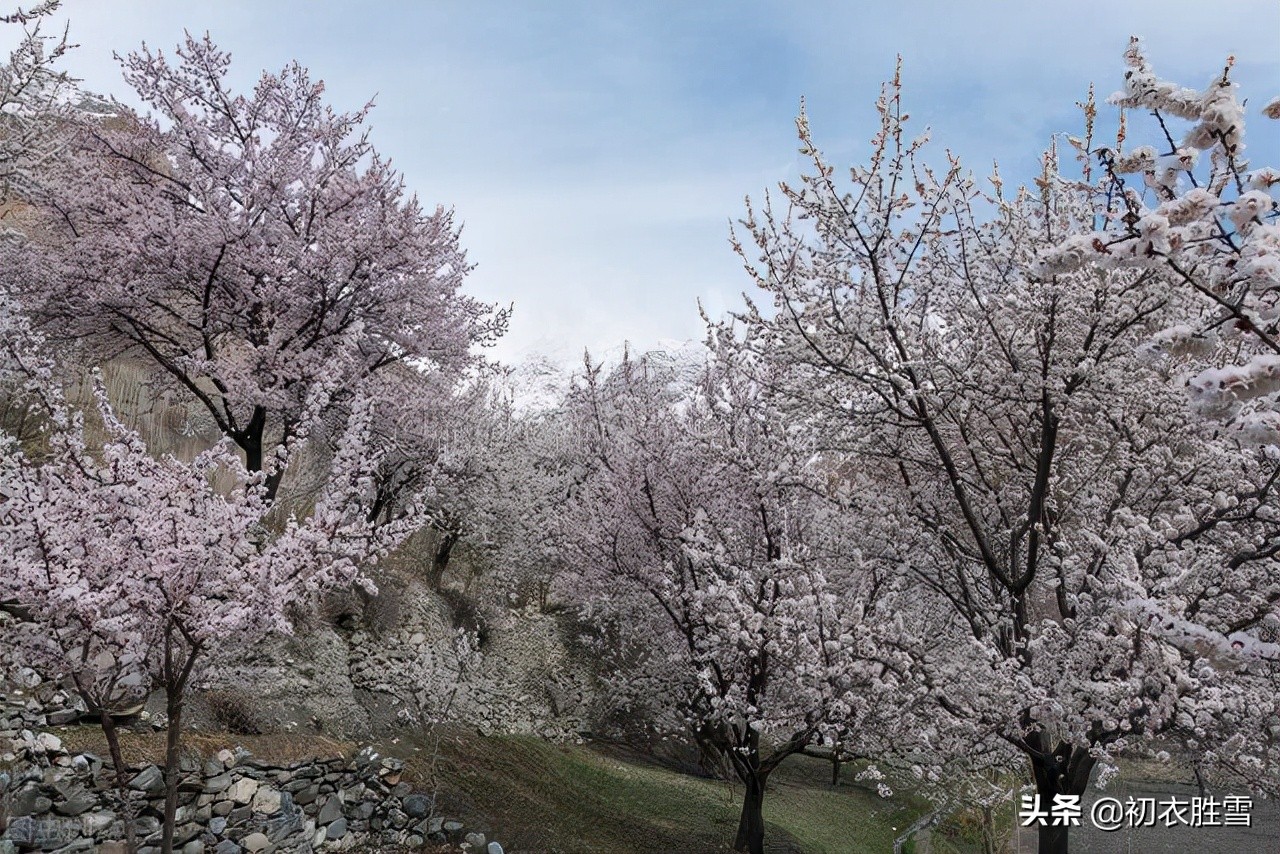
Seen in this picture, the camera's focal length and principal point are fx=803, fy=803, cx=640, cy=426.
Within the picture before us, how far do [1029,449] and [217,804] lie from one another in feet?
26.5

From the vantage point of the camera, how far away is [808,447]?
309 inches

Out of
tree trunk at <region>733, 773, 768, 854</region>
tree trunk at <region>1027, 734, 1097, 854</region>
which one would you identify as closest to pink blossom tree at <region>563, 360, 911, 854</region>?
tree trunk at <region>733, 773, 768, 854</region>

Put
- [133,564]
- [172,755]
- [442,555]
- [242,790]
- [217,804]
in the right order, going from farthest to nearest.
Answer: [442,555], [242,790], [217,804], [172,755], [133,564]

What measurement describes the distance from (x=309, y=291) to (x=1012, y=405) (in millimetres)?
8453

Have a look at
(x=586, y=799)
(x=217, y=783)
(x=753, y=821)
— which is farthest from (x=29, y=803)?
(x=753, y=821)

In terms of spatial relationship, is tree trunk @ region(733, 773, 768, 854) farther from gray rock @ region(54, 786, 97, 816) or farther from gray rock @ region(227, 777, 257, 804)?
gray rock @ region(54, 786, 97, 816)

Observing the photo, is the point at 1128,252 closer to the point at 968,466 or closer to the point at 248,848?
the point at 968,466

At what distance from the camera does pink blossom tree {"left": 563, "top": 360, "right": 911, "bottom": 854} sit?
20.0 feet

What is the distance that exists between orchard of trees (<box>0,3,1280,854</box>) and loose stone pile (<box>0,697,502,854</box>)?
2.06ft

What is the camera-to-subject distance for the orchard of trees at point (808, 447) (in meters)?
4.92

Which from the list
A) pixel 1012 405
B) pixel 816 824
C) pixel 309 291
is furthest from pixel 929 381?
pixel 816 824

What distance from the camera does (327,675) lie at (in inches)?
439

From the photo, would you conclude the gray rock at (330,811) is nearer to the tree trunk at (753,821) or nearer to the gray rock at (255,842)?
the gray rock at (255,842)

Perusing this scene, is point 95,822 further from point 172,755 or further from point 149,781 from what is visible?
point 172,755
